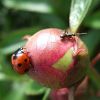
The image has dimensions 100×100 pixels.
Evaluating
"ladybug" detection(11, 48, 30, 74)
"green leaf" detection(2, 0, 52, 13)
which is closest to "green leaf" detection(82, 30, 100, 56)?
"green leaf" detection(2, 0, 52, 13)

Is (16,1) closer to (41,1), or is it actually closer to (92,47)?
(41,1)

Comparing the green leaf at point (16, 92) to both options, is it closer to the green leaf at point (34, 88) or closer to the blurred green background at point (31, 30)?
the blurred green background at point (31, 30)

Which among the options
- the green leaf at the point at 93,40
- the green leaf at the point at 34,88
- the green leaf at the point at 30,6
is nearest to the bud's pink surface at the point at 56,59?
the green leaf at the point at 34,88

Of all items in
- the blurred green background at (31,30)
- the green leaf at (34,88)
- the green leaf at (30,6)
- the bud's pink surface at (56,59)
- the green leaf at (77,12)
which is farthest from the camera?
the green leaf at (30,6)

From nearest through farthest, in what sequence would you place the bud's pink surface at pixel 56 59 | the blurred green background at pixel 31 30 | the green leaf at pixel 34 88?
1. the bud's pink surface at pixel 56 59
2. the green leaf at pixel 34 88
3. the blurred green background at pixel 31 30

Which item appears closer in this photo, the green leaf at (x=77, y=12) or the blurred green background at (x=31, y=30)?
the green leaf at (x=77, y=12)

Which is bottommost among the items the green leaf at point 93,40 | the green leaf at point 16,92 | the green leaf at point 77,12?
the green leaf at point 16,92

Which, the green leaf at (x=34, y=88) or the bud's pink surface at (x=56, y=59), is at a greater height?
the bud's pink surface at (x=56, y=59)
